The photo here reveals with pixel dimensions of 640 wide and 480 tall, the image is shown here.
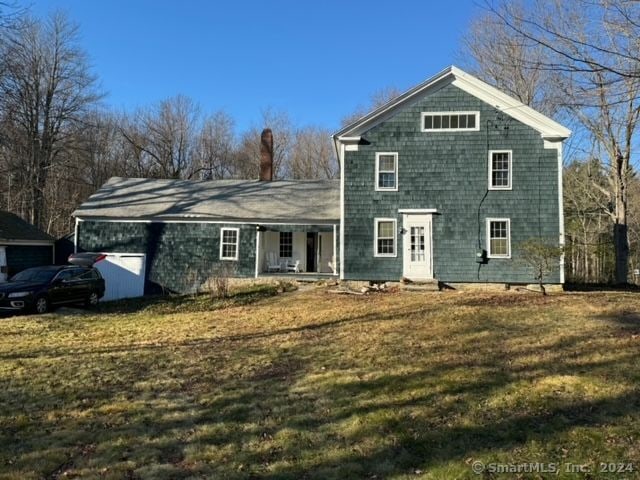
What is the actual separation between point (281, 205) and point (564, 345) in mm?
16024

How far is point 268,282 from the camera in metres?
21.0

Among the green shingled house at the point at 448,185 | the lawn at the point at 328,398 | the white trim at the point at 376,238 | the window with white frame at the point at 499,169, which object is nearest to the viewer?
the lawn at the point at 328,398

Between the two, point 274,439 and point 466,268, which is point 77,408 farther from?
point 466,268

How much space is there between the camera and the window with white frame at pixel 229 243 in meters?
21.7

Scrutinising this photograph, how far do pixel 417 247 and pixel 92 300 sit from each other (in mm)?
11699

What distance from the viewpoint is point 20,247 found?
2117cm

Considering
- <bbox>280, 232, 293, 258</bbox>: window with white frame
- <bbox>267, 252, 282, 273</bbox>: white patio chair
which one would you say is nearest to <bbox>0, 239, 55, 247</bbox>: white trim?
<bbox>267, 252, 282, 273</bbox>: white patio chair

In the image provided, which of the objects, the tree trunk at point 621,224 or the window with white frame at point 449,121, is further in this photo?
the tree trunk at point 621,224

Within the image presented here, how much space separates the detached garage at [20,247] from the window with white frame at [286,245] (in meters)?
10.2

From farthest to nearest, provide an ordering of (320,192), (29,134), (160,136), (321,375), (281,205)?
(160,136), (29,134), (320,192), (281,205), (321,375)

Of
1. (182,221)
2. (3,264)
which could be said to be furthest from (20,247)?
(182,221)

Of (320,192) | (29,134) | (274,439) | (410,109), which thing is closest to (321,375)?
(274,439)

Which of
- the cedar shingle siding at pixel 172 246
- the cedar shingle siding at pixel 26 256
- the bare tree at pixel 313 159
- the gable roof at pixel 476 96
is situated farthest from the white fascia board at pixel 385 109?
the bare tree at pixel 313 159

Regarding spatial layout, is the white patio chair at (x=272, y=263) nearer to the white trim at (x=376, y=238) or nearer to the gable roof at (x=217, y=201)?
the gable roof at (x=217, y=201)
